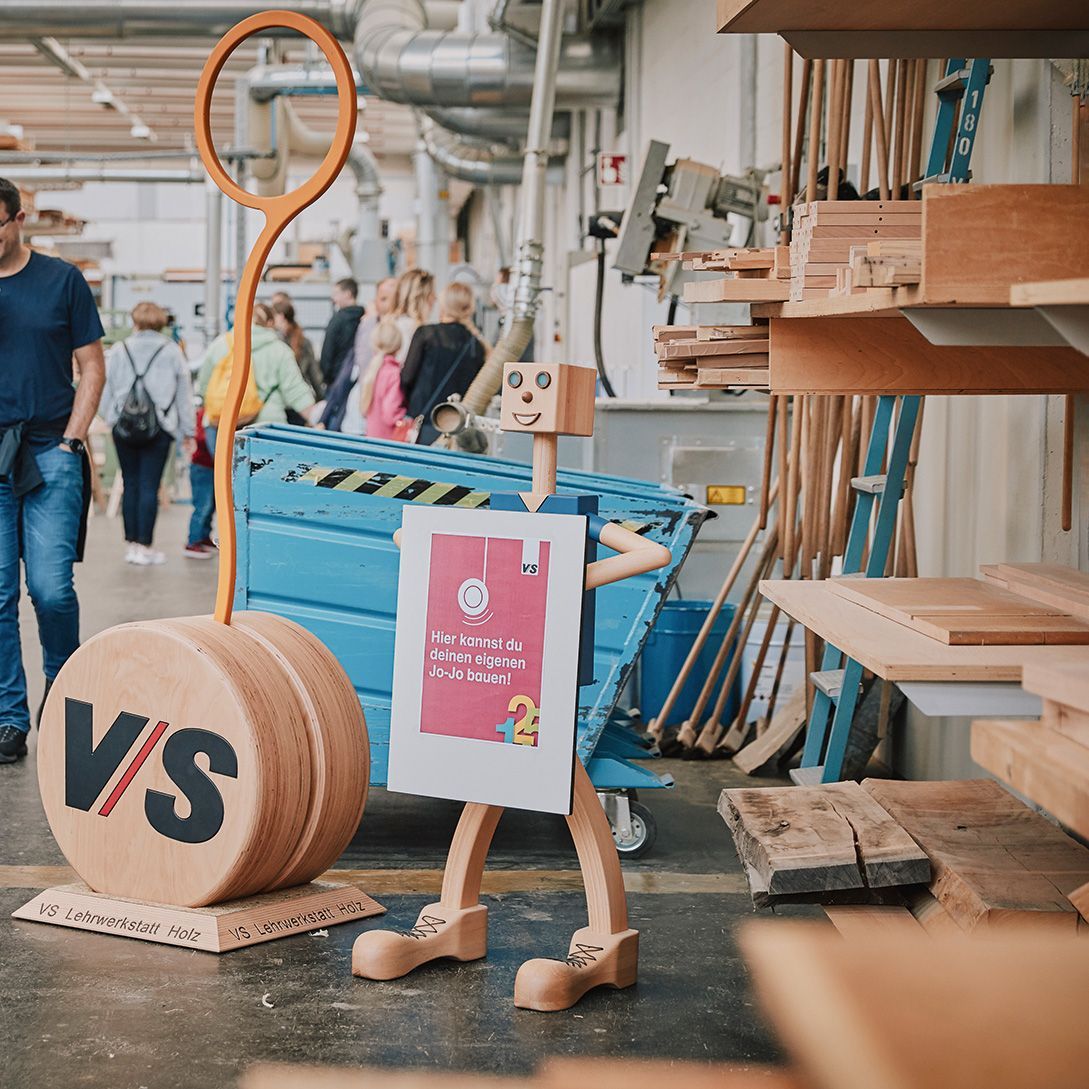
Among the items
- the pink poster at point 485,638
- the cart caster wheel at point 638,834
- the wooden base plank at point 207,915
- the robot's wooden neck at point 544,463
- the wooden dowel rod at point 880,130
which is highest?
the wooden dowel rod at point 880,130

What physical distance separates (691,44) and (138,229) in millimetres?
26379

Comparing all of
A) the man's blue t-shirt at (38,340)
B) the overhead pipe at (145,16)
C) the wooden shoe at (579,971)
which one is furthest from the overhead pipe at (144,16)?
the wooden shoe at (579,971)

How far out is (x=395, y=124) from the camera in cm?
2334

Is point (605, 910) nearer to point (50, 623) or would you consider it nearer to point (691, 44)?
point (50, 623)

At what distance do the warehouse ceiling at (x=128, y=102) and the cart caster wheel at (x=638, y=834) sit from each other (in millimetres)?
10986

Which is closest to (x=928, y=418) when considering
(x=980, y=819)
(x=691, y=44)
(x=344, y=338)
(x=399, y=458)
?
(x=399, y=458)

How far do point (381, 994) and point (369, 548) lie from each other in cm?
141

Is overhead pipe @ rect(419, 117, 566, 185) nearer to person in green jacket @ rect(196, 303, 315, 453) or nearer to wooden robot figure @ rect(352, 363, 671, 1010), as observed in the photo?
person in green jacket @ rect(196, 303, 315, 453)

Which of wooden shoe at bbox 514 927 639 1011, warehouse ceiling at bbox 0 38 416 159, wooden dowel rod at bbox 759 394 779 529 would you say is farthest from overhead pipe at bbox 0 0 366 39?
wooden shoe at bbox 514 927 639 1011

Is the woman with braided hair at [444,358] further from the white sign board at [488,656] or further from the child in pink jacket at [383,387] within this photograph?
the white sign board at [488,656]

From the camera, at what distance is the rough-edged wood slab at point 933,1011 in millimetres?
1520

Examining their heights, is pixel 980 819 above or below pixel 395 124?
below

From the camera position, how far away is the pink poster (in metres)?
3.16

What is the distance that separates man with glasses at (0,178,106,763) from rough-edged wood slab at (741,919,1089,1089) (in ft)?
12.5
